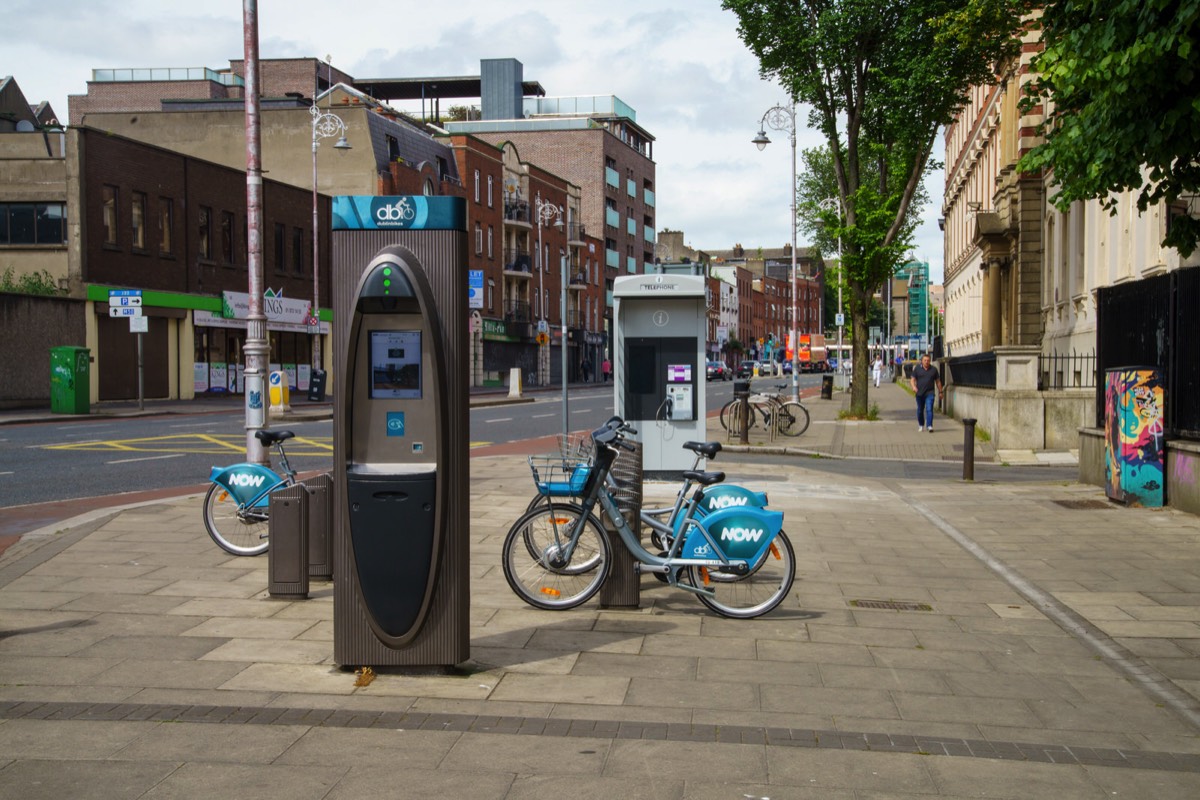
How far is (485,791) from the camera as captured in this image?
4.65 m

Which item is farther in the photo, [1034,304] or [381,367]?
[1034,304]

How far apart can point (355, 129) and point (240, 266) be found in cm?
1157

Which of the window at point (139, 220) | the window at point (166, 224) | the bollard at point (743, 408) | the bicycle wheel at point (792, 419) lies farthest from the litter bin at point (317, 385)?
the bollard at point (743, 408)

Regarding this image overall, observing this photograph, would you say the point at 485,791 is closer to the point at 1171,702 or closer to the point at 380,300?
the point at 380,300

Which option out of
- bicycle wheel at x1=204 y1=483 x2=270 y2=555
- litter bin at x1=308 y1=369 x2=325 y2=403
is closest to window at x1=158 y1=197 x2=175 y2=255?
litter bin at x1=308 y1=369 x2=325 y2=403

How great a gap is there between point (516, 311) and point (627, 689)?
7116cm

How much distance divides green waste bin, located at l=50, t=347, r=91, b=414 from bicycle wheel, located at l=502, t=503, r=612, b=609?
27782 millimetres

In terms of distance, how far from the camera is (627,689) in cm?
621

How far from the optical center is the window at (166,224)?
43688mm

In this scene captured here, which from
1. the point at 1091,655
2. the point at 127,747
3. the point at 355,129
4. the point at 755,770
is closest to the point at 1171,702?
the point at 1091,655

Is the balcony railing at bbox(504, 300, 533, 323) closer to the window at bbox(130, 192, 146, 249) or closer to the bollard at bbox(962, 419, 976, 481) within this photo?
the window at bbox(130, 192, 146, 249)

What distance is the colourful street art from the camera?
14.4 metres

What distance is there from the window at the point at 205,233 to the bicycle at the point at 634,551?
41.6 m

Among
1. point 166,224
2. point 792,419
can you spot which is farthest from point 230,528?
point 166,224
